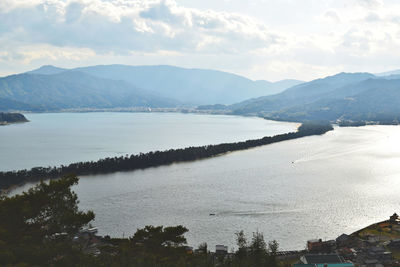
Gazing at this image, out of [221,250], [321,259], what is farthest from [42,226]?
[321,259]

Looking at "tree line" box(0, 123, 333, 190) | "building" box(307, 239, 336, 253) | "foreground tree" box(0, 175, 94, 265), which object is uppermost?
"foreground tree" box(0, 175, 94, 265)

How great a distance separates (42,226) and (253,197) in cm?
3165

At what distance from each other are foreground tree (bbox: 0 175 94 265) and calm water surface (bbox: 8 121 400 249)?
489 inches

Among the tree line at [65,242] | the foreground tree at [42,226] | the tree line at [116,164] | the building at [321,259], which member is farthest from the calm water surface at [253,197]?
the foreground tree at [42,226]

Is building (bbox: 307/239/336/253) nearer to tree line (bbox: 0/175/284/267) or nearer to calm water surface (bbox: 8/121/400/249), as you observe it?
calm water surface (bbox: 8/121/400/249)

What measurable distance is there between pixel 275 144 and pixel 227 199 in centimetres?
6468

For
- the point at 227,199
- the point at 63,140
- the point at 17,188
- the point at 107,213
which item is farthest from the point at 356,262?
the point at 63,140

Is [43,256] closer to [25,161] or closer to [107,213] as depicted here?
[107,213]

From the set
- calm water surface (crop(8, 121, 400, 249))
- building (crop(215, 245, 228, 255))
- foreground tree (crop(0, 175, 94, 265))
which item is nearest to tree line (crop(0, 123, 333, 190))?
calm water surface (crop(8, 121, 400, 249))

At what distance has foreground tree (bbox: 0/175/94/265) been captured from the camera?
18594mm

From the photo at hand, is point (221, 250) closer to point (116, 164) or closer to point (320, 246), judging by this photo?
point (320, 246)

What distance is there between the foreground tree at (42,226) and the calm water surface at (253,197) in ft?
40.7

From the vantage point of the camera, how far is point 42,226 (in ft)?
82.0

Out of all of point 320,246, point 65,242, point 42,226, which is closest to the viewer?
point 65,242
